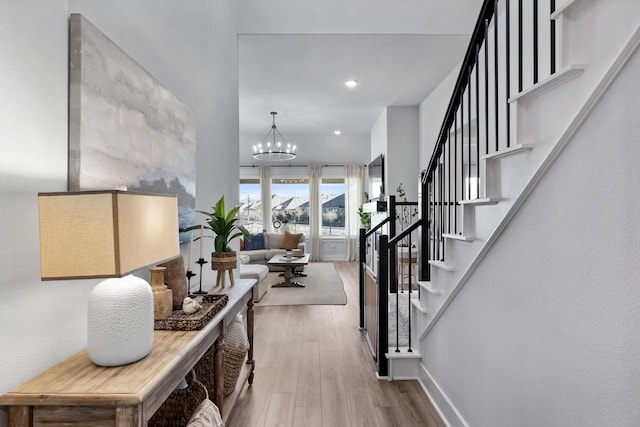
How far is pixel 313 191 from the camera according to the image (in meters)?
9.59

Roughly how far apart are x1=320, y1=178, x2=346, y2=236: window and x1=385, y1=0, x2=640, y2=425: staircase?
6.78m

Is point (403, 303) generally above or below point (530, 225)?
below

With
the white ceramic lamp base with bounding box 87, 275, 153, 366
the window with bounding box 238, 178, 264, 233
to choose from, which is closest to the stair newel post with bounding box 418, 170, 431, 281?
the white ceramic lamp base with bounding box 87, 275, 153, 366

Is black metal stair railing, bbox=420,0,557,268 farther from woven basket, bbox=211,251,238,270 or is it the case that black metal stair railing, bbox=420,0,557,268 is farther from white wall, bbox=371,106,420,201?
white wall, bbox=371,106,420,201

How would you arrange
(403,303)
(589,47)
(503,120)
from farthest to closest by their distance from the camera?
(403,303)
(503,120)
(589,47)

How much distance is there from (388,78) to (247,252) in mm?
4673

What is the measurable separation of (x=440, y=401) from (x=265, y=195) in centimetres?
776

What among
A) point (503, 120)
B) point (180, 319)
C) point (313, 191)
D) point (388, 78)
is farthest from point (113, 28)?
point (313, 191)

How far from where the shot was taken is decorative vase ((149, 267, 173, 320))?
1511 millimetres

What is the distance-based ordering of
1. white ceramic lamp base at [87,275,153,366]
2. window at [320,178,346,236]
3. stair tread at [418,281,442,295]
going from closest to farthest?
white ceramic lamp base at [87,275,153,366], stair tread at [418,281,442,295], window at [320,178,346,236]

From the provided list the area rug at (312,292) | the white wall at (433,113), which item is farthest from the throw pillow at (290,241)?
the white wall at (433,113)

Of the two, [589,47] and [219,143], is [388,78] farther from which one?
[589,47]

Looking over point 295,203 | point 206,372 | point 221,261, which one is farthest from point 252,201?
point 206,372

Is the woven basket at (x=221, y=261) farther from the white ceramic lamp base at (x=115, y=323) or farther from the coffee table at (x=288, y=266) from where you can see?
the coffee table at (x=288, y=266)
